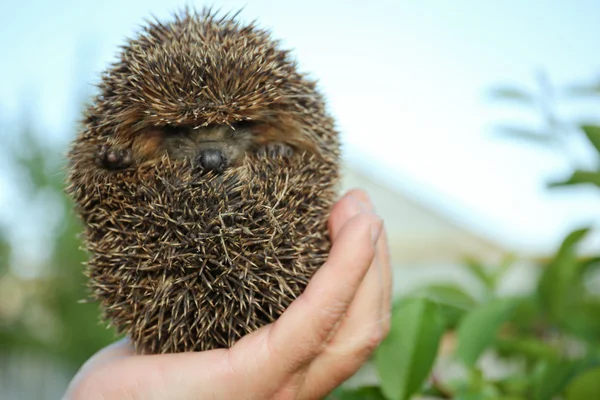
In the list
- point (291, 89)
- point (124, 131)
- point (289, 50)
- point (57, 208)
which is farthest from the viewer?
point (57, 208)

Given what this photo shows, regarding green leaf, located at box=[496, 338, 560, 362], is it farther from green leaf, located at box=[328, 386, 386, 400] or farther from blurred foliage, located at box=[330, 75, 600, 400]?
green leaf, located at box=[328, 386, 386, 400]

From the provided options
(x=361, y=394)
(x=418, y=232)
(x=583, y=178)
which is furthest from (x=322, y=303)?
(x=418, y=232)

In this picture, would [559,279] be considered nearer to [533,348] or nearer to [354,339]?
[533,348]

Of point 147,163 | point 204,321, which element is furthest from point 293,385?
point 147,163

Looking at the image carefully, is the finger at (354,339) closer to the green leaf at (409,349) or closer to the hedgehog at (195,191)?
the green leaf at (409,349)

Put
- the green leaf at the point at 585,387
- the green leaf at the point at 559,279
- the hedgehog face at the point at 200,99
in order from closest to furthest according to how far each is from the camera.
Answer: the green leaf at the point at 585,387 → the hedgehog face at the point at 200,99 → the green leaf at the point at 559,279

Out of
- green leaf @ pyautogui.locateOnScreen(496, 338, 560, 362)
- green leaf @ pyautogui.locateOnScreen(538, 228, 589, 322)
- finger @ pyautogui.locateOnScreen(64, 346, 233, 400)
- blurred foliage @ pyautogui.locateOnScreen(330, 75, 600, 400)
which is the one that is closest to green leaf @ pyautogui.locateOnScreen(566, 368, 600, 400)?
blurred foliage @ pyautogui.locateOnScreen(330, 75, 600, 400)

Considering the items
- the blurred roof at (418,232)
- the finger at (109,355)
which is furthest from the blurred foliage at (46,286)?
the finger at (109,355)

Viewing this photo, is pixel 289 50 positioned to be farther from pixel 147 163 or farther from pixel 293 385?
pixel 293 385
